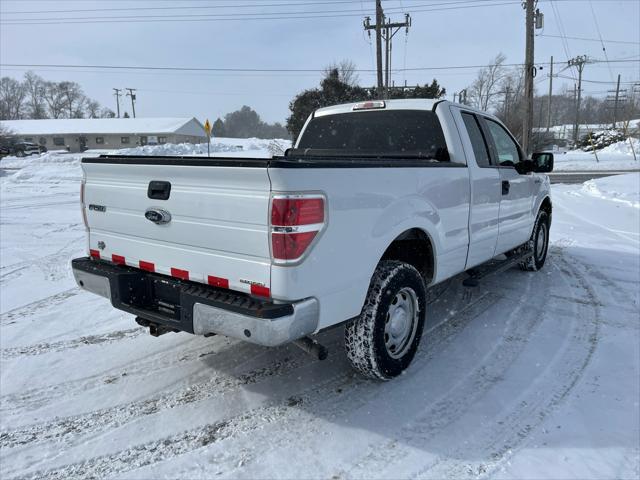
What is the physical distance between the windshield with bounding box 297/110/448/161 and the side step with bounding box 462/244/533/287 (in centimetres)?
123

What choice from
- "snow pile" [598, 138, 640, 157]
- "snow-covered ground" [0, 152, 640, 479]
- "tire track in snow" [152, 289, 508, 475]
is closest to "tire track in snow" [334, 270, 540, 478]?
"snow-covered ground" [0, 152, 640, 479]

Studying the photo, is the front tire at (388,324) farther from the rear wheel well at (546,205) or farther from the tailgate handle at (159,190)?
the rear wheel well at (546,205)

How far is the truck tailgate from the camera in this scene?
262 centimetres

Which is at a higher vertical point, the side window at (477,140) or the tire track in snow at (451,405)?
the side window at (477,140)

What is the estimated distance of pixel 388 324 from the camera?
3395 millimetres

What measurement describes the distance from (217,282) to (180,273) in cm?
33

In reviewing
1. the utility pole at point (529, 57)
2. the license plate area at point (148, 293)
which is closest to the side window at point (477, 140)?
the license plate area at point (148, 293)

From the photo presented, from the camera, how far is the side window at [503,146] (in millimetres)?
5068

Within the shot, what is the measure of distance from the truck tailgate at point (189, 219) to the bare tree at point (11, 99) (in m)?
108

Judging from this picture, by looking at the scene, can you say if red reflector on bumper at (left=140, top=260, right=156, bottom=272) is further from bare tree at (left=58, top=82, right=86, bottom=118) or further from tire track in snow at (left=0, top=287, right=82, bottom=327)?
bare tree at (left=58, top=82, right=86, bottom=118)

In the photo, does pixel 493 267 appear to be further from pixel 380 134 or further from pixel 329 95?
pixel 329 95

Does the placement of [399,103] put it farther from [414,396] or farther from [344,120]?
[414,396]

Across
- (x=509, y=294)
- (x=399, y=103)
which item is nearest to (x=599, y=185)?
(x=509, y=294)

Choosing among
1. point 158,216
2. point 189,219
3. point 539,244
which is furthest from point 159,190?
point 539,244
